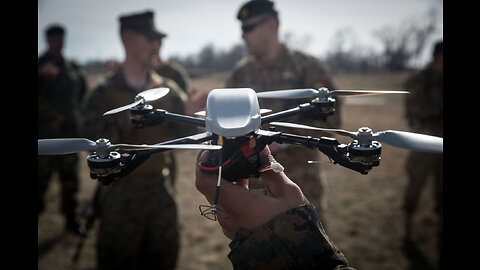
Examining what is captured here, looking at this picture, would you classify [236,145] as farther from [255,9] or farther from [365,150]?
[255,9]

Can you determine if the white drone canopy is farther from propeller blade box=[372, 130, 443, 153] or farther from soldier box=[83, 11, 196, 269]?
soldier box=[83, 11, 196, 269]

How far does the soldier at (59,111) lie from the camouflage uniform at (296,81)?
411 cm

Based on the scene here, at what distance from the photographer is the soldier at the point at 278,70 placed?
3.98 meters

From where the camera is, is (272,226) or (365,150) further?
(272,226)

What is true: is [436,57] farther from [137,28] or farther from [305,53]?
[137,28]

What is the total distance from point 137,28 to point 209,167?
3047mm

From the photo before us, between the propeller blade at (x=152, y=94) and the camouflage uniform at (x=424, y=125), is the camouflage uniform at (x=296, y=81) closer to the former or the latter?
the propeller blade at (x=152, y=94)

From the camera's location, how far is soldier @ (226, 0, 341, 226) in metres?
3.98

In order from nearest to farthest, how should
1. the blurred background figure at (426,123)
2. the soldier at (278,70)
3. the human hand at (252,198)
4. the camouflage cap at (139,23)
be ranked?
the human hand at (252,198) → the camouflage cap at (139,23) → the soldier at (278,70) → the blurred background figure at (426,123)

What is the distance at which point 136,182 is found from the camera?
3586 mm

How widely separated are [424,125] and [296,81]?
3487 mm

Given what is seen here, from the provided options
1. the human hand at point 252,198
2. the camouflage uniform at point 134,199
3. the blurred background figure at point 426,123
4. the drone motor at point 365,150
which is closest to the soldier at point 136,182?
the camouflage uniform at point 134,199

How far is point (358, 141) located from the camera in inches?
51.3

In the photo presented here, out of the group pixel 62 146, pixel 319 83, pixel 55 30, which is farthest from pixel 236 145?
pixel 55 30
